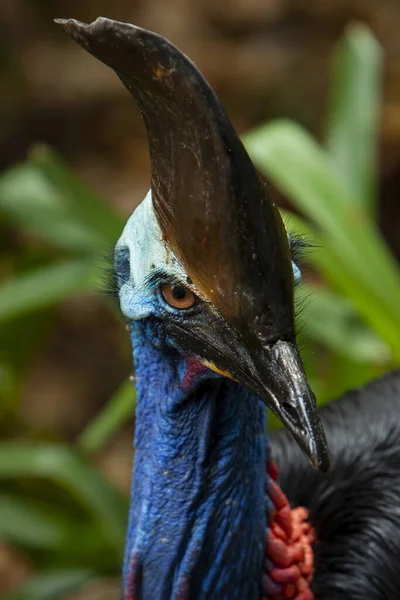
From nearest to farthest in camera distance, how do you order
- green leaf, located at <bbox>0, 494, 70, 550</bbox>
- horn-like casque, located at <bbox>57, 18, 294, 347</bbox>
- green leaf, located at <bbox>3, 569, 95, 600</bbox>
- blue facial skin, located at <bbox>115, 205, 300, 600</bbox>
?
horn-like casque, located at <bbox>57, 18, 294, 347</bbox>
blue facial skin, located at <bbox>115, 205, 300, 600</bbox>
green leaf, located at <bbox>3, 569, 95, 600</bbox>
green leaf, located at <bbox>0, 494, 70, 550</bbox>

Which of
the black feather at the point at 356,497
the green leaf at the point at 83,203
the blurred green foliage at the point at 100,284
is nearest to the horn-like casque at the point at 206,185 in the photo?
the black feather at the point at 356,497

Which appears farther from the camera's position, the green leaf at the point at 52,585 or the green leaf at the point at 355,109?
the green leaf at the point at 355,109

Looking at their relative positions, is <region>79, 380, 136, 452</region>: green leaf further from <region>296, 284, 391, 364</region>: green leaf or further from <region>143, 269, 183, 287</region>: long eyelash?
<region>143, 269, 183, 287</region>: long eyelash

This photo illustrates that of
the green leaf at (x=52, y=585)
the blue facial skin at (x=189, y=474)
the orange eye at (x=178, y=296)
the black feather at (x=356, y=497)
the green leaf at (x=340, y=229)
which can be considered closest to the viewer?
the orange eye at (x=178, y=296)

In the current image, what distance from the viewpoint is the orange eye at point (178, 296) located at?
1023 mm

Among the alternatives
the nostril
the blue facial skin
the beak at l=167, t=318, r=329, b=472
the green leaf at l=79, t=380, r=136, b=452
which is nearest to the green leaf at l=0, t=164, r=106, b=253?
the green leaf at l=79, t=380, r=136, b=452

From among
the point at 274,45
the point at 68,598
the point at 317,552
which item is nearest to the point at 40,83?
the point at 274,45

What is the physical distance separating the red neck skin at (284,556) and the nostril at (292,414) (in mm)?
318

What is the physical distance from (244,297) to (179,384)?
0.70 feet

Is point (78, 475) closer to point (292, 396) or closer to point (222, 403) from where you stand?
point (222, 403)

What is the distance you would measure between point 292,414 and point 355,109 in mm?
1452

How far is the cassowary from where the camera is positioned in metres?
0.93

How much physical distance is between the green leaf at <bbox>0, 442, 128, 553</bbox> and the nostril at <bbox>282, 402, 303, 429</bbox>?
3.74 feet

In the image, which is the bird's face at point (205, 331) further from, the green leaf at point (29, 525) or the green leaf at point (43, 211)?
the green leaf at point (29, 525)
